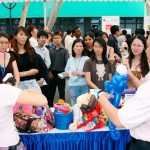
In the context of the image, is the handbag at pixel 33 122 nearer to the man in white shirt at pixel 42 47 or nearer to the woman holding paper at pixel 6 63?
the woman holding paper at pixel 6 63

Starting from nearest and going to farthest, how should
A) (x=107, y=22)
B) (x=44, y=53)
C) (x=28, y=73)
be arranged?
(x=28, y=73) < (x=44, y=53) < (x=107, y=22)

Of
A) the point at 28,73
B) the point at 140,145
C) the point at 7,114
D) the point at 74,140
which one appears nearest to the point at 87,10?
the point at 28,73

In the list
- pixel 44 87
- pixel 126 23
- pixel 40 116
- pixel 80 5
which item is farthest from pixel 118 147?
pixel 126 23

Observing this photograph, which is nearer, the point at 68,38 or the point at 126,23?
the point at 68,38

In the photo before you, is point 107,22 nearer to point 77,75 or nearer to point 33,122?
point 77,75

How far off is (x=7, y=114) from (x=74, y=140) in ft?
2.42

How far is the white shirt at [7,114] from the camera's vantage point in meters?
1.36

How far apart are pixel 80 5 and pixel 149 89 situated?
499 inches

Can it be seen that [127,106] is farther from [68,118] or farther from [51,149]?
[51,149]

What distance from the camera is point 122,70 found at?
1633 millimetres

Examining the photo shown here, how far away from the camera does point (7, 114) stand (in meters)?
1.47

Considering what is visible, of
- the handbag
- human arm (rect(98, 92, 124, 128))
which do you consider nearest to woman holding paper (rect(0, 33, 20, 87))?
the handbag

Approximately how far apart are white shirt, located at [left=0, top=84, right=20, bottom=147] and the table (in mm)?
465

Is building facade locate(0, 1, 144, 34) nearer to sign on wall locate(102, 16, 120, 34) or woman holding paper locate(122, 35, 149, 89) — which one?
sign on wall locate(102, 16, 120, 34)
